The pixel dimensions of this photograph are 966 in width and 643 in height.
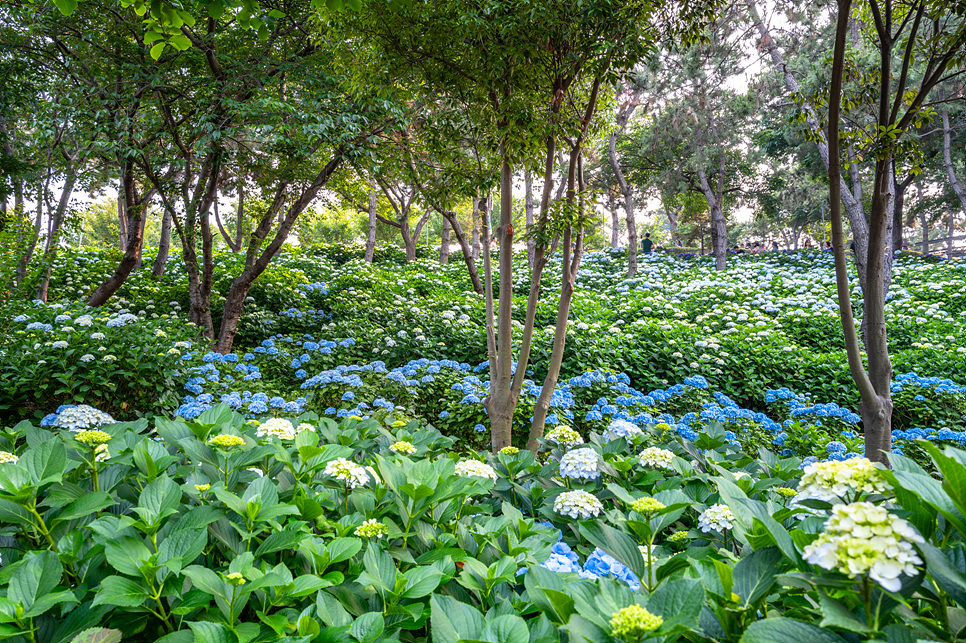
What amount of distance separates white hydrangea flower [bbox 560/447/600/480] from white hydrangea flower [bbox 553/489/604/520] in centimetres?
22

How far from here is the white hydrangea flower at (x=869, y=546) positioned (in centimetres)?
60

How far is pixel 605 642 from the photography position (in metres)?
0.74

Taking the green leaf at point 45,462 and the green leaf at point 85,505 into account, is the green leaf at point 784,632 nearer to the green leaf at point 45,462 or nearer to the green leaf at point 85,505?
the green leaf at point 85,505

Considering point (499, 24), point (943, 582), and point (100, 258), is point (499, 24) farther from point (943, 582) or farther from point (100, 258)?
point (100, 258)

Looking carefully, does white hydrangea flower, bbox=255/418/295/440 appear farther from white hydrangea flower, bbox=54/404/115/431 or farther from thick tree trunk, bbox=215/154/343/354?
thick tree trunk, bbox=215/154/343/354

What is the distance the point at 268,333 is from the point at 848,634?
25.9 feet

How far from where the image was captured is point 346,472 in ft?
4.57

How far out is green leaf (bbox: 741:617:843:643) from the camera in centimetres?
64

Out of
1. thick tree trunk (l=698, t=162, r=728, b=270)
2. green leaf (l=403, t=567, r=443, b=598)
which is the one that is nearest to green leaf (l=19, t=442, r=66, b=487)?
green leaf (l=403, t=567, r=443, b=598)

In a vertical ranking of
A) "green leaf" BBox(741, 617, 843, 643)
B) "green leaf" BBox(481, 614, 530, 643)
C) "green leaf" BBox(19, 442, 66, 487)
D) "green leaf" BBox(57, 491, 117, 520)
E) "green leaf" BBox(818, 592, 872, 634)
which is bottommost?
"green leaf" BBox(481, 614, 530, 643)

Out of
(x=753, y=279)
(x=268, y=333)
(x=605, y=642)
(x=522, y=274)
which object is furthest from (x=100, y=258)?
(x=753, y=279)

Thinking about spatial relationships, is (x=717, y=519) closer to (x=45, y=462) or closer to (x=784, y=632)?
(x=784, y=632)

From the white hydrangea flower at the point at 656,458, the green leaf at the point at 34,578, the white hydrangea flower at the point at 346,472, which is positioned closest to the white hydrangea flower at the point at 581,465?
the white hydrangea flower at the point at 656,458

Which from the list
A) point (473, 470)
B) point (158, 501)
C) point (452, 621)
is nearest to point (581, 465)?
point (473, 470)
